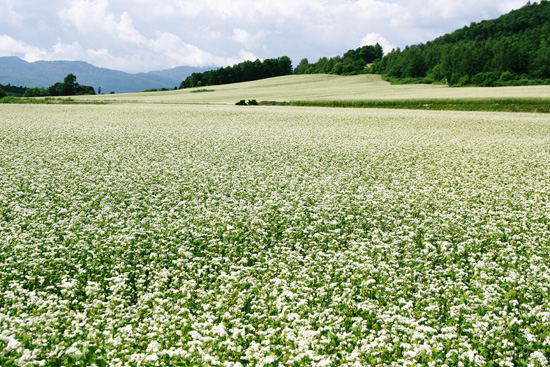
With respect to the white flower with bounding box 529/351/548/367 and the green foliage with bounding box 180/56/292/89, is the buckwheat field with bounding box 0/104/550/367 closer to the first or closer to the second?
the white flower with bounding box 529/351/548/367

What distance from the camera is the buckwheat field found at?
5473 millimetres

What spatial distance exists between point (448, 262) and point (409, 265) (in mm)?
869

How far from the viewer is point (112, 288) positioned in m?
→ 7.00

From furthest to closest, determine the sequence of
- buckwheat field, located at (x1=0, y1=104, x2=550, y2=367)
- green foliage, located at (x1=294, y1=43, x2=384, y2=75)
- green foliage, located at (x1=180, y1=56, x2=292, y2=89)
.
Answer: green foliage, located at (x1=294, y1=43, x2=384, y2=75), green foliage, located at (x1=180, y1=56, x2=292, y2=89), buckwheat field, located at (x1=0, y1=104, x2=550, y2=367)

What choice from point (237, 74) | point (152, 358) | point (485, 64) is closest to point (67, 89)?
point (237, 74)

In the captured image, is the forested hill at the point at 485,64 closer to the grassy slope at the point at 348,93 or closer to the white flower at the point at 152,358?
the grassy slope at the point at 348,93

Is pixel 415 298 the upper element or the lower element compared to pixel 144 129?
lower

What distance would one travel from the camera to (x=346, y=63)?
471ft

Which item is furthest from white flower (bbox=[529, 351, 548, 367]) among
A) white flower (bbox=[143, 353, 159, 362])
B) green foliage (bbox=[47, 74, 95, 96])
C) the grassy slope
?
green foliage (bbox=[47, 74, 95, 96])

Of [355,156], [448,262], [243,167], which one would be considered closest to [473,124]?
[355,156]

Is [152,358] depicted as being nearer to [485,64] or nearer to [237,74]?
[485,64]

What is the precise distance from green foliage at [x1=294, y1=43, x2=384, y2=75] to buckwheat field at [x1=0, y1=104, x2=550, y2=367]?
12416 cm

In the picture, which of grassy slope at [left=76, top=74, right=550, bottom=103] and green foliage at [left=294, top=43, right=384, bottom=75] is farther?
green foliage at [left=294, top=43, right=384, bottom=75]

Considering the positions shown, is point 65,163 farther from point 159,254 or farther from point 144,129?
point 144,129
